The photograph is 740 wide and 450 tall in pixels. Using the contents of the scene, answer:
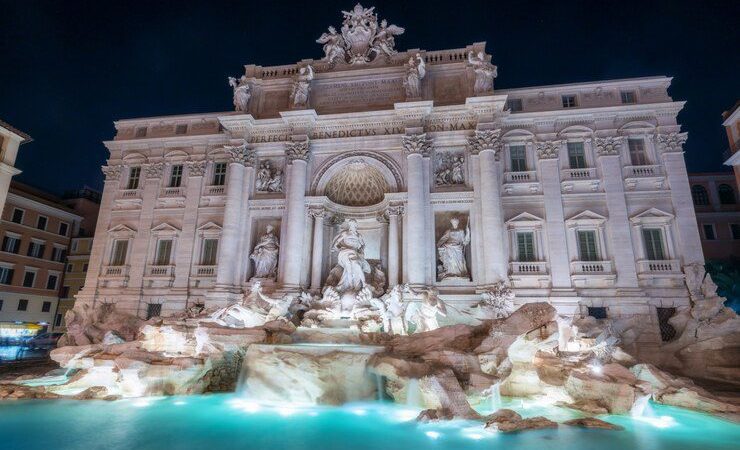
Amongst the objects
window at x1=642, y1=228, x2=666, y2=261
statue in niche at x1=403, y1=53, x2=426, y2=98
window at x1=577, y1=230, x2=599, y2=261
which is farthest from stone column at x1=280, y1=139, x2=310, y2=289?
window at x1=642, y1=228, x2=666, y2=261

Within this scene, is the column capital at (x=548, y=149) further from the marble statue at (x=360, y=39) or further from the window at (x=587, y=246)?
the marble statue at (x=360, y=39)

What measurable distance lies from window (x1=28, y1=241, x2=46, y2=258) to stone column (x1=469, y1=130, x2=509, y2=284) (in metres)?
32.6

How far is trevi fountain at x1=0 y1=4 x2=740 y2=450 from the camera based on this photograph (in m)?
9.64

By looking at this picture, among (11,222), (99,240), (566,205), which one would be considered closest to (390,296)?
(566,205)

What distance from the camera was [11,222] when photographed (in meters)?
29.0

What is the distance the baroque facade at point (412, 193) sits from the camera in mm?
18641

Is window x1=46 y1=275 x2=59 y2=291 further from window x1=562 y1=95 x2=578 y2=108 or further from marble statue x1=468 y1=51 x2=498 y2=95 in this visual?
window x1=562 y1=95 x2=578 y2=108

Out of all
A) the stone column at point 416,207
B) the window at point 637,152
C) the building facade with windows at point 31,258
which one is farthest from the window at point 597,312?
the building facade with windows at point 31,258

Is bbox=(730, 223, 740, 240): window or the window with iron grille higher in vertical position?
bbox=(730, 223, 740, 240): window

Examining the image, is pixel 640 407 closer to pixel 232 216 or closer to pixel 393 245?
pixel 393 245

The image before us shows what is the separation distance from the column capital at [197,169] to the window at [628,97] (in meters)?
22.9

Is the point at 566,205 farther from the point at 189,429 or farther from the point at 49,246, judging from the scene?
the point at 49,246

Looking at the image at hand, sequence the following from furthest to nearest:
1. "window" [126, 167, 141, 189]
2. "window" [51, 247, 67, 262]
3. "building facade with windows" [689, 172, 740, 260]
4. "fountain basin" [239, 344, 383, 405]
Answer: "window" [51, 247, 67, 262]
"building facade with windows" [689, 172, 740, 260]
"window" [126, 167, 141, 189]
"fountain basin" [239, 344, 383, 405]

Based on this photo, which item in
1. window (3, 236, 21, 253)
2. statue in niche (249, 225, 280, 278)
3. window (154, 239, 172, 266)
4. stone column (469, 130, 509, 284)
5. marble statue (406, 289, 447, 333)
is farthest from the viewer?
window (3, 236, 21, 253)
